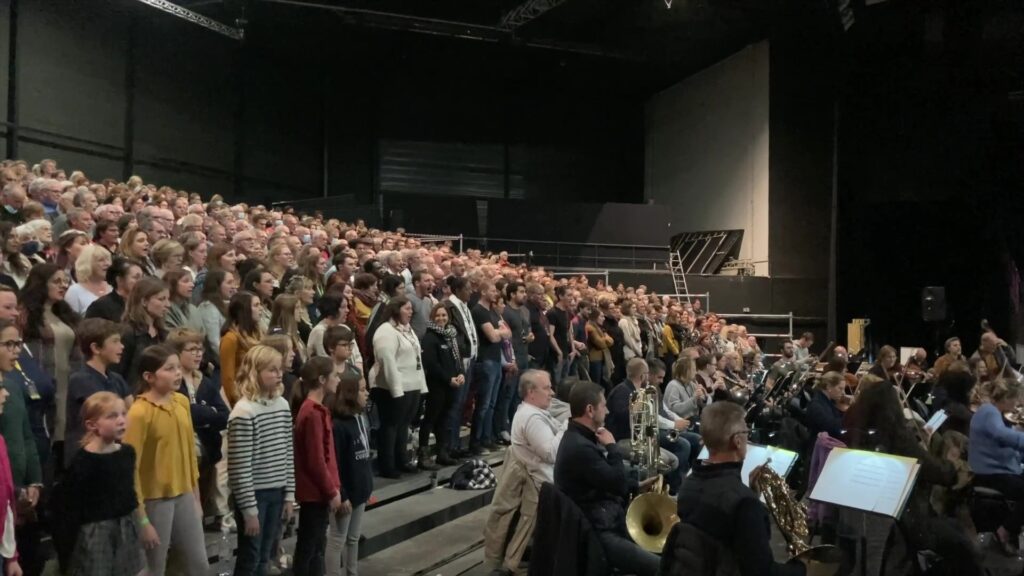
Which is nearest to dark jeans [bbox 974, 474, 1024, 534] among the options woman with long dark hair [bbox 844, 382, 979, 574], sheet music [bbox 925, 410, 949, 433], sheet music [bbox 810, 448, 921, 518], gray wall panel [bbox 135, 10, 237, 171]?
sheet music [bbox 925, 410, 949, 433]

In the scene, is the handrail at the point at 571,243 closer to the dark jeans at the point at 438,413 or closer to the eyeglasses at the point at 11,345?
the dark jeans at the point at 438,413

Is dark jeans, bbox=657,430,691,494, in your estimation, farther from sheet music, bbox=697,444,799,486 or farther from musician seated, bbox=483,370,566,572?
sheet music, bbox=697,444,799,486

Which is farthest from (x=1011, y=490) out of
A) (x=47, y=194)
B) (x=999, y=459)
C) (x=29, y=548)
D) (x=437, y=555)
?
(x=47, y=194)

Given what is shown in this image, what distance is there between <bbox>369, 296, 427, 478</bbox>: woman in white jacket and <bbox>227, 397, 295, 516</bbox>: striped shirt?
2.12 m

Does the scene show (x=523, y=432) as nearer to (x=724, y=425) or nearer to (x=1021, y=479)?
(x=724, y=425)

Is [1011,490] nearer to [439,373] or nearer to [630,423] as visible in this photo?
[630,423]

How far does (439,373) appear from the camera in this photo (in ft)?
25.1

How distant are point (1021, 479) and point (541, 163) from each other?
19.4 m

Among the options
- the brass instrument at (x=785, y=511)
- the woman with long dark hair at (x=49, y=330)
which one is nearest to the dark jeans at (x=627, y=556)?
the brass instrument at (x=785, y=511)

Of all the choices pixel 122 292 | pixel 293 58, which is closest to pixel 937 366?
pixel 122 292

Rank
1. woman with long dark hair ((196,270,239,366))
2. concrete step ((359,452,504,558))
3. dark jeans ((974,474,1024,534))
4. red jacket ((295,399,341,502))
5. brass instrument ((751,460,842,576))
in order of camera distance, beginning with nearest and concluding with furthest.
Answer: brass instrument ((751,460,842,576)), red jacket ((295,399,341,502)), woman with long dark hair ((196,270,239,366)), concrete step ((359,452,504,558)), dark jeans ((974,474,1024,534))

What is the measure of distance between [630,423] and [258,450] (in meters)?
3.12

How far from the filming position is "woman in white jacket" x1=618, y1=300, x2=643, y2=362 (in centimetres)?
1138

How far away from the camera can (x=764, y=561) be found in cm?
327
